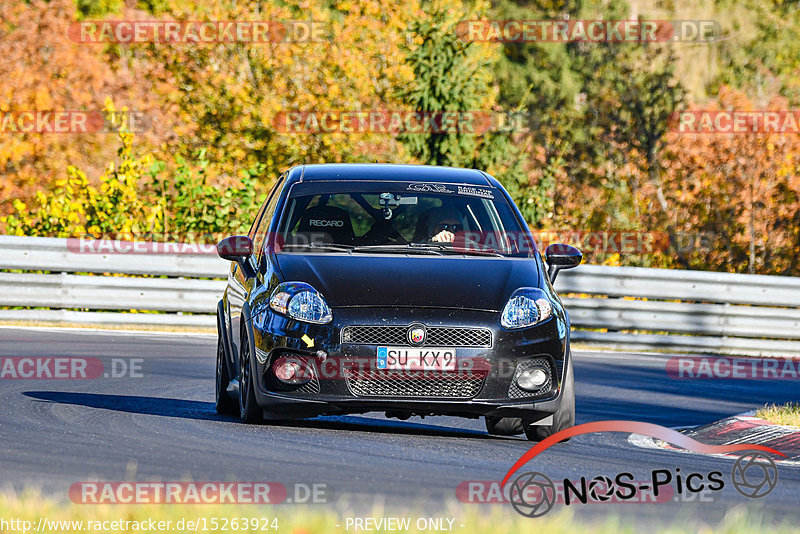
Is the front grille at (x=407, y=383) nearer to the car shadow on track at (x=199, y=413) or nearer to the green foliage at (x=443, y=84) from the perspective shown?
the car shadow on track at (x=199, y=413)

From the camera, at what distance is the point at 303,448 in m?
7.52

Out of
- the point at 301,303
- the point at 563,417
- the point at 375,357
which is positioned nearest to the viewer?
the point at 375,357

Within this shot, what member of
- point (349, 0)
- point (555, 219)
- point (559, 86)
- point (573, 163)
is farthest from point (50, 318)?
point (559, 86)

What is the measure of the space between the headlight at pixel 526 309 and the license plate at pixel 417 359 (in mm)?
400

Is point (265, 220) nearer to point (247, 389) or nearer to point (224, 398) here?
point (224, 398)

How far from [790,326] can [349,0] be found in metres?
24.2

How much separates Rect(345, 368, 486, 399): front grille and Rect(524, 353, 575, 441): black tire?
632 mm

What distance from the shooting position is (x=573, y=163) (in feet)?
111

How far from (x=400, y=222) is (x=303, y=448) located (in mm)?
2046

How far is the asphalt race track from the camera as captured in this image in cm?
636

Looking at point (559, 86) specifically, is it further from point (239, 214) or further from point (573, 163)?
point (239, 214)

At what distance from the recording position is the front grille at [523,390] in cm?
798

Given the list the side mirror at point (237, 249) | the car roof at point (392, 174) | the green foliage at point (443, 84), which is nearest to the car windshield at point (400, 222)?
the car roof at point (392, 174)

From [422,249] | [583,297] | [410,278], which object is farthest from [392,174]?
[583,297]
